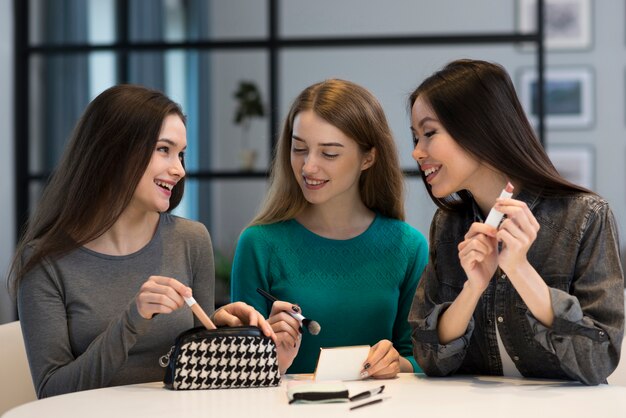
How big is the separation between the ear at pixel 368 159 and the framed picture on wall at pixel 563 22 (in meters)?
5.28

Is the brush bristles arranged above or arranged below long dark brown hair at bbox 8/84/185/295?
below

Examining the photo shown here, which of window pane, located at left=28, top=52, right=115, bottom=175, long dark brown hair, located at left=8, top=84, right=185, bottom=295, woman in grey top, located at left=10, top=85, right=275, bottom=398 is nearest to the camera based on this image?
woman in grey top, located at left=10, top=85, right=275, bottom=398

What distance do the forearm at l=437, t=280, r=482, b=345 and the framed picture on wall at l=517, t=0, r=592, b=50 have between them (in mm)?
5874

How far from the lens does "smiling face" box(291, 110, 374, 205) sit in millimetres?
2479

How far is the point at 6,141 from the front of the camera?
17.9 feet

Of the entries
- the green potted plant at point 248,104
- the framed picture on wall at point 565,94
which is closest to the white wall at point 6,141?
the green potted plant at point 248,104

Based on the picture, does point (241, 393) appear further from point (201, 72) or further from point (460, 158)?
point (201, 72)

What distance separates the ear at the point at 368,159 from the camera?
2607 millimetres

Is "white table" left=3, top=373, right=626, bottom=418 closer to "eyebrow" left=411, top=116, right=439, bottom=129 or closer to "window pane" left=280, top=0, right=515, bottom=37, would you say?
"eyebrow" left=411, top=116, right=439, bottom=129

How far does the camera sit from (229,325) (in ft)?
7.00

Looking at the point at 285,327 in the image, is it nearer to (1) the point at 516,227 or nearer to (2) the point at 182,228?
(2) the point at 182,228

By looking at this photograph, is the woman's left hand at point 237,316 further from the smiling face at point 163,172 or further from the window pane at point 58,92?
the window pane at point 58,92

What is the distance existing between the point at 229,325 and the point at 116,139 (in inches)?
19.7

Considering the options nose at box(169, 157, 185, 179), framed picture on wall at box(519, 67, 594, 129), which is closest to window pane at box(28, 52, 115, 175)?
framed picture on wall at box(519, 67, 594, 129)
